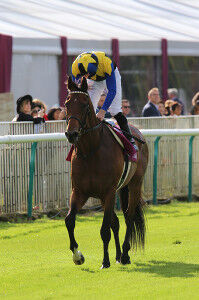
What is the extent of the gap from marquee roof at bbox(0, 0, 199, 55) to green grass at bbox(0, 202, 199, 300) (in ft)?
19.8

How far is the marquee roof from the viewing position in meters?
16.6

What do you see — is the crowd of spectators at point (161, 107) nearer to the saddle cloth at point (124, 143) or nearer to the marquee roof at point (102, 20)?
the marquee roof at point (102, 20)

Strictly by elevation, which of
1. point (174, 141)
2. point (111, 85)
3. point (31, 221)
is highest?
point (111, 85)

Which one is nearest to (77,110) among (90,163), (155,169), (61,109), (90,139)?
(90,139)

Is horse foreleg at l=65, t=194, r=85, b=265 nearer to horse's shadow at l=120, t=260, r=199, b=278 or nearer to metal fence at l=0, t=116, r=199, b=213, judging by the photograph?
horse's shadow at l=120, t=260, r=199, b=278

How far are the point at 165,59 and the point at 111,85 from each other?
10.2 metres

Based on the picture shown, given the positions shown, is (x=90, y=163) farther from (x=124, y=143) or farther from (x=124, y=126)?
(x=124, y=126)

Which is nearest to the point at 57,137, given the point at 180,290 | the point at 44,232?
the point at 44,232

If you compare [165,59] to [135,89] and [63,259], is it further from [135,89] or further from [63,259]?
[63,259]

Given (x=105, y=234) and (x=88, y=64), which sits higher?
(x=88, y=64)

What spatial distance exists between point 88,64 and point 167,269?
2.09m

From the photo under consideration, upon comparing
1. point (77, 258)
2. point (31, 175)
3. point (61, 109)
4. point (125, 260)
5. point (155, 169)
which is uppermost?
point (61, 109)

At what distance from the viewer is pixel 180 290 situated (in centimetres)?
631

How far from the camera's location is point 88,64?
788 cm
